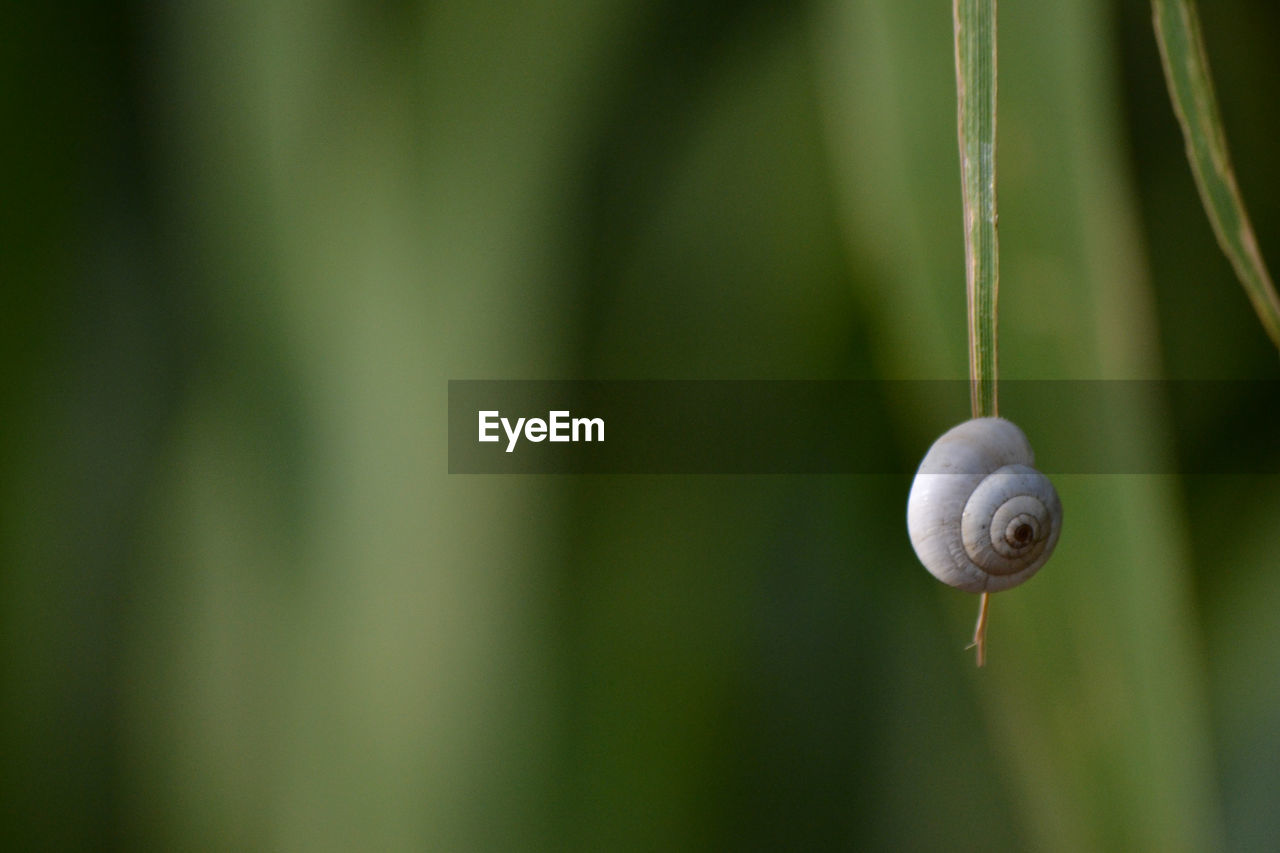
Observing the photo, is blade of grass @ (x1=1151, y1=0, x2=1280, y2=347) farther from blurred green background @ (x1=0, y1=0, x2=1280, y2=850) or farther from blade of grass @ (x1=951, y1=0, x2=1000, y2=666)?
blurred green background @ (x1=0, y1=0, x2=1280, y2=850)

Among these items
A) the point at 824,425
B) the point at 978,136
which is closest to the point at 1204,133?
the point at 978,136

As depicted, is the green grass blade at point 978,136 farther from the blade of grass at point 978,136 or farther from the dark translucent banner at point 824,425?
the dark translucent banner at point 824,425

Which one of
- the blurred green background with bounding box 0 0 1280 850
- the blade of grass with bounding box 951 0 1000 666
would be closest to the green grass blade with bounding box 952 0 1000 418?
the blade of grass with bounding box 951 0 1000 666

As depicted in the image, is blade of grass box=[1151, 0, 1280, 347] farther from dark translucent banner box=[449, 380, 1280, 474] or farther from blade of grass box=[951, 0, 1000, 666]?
dark translucent banner box=[449, 380, 1280, 474]

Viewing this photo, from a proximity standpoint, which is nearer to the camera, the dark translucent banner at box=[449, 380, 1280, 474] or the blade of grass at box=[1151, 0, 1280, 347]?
the blade of grass at box=[1151, 0, 1280, 347]

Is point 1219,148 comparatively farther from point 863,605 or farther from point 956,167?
point 863,605

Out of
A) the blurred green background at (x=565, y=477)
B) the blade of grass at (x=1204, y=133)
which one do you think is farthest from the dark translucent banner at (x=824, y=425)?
the blade of grass at (x=1204, y=133)

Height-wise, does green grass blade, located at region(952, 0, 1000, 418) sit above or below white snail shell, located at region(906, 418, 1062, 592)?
above

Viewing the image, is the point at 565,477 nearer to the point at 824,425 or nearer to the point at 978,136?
the point at 824,425
